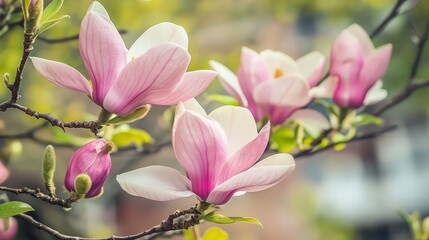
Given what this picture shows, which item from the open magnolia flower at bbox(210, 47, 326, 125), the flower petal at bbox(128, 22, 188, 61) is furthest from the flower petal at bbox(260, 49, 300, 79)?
the flower petal at bbox(128, 22, 188, 61)

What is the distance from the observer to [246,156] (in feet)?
1.64

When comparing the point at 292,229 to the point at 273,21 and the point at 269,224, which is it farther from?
the point at 273,21

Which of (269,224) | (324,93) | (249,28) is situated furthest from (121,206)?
(324,93)

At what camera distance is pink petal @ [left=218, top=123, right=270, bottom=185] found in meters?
0.49

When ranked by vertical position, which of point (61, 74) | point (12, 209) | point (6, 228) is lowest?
point (6, 228)

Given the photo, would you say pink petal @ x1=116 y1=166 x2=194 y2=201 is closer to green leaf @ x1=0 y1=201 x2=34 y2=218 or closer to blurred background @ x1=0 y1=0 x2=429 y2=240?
green leaf @ x1=0 y1=201 x2=34 y2=218

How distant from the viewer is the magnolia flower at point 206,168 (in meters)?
0.48

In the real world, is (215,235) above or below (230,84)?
below

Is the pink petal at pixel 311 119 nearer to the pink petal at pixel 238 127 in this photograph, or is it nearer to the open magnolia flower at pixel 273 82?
the open magnolia flower at pixel 273 82

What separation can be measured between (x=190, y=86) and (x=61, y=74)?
0.10 metres

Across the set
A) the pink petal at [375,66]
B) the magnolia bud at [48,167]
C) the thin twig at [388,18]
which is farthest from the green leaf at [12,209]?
the thin twig at [388,18]

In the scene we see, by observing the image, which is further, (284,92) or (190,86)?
(284,92)

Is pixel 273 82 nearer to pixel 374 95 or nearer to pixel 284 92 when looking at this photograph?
pixel 284 92

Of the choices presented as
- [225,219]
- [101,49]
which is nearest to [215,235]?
[225,219]
